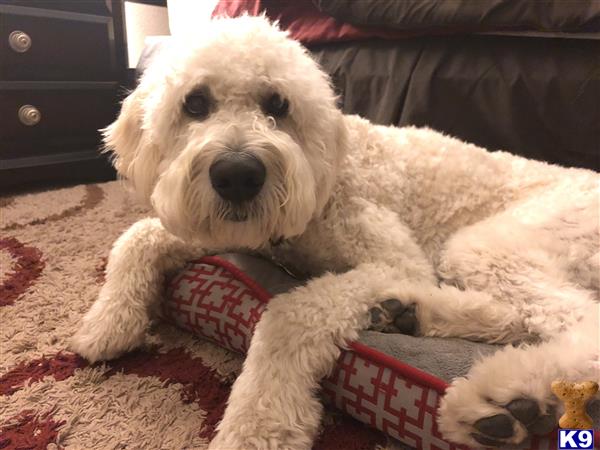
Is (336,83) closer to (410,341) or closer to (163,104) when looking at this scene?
(163,104)

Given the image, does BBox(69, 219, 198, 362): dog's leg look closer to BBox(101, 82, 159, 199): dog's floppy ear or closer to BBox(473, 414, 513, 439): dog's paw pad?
BBox(101, 82, 159, 199): dog's floppy ear

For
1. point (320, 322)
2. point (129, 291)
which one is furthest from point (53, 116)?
point (320, 322)

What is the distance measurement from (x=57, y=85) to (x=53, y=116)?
18cm

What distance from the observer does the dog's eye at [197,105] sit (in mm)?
1207

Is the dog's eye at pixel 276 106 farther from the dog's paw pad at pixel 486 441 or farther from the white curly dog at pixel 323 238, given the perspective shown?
the dog's paw pad at pixel 486 441

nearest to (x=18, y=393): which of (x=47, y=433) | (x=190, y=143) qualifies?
(x=47, y=433)

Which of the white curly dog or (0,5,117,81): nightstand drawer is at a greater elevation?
(0,5,117,81): nightstand drawer

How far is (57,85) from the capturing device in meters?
2.77

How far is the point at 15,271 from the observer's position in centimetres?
170

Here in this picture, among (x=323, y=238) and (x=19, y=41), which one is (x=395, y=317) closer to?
(x=323, y=238)

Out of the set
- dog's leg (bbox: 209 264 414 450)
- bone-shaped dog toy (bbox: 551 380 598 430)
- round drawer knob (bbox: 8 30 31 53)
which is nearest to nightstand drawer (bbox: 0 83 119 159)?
round drawer knob (bbox: 8 30 31 53)

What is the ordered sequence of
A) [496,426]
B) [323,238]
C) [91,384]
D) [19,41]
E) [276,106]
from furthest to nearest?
[19,41] → [323,238] → [276,106] → [91,384] → [496,426]

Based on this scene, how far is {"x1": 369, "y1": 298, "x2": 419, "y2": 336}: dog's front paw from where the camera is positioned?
1142 millimetres

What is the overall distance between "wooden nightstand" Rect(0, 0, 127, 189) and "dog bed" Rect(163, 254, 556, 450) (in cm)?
199
